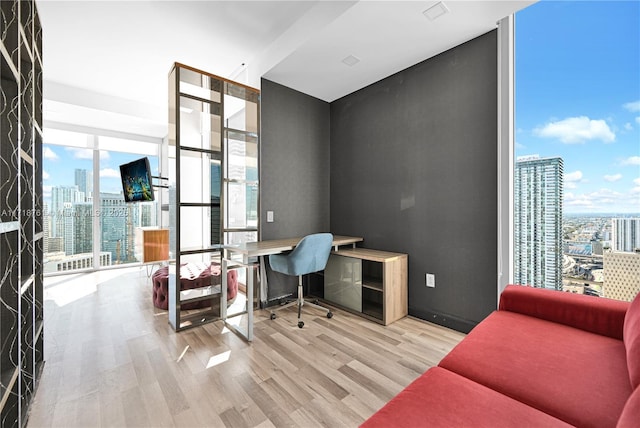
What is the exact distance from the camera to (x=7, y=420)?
3.84 ft

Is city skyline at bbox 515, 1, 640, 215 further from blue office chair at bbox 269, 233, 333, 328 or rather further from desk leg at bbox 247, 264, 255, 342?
desk leg at bbox 247, 264, 255, 342

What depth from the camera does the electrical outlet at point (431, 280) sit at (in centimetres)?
256

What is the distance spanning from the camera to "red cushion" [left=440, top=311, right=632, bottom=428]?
2.88 feet

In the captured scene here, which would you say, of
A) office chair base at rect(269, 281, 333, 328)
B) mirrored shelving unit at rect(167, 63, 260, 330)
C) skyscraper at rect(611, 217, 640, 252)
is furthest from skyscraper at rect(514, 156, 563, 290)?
mirrored shelving unit at rect(167, 63, 260, 330)

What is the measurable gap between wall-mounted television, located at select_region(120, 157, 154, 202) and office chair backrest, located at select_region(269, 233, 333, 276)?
255 centimetres

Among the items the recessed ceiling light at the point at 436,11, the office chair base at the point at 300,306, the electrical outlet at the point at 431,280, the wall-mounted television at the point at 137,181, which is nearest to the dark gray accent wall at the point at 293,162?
the office chair base at the point at 300,306

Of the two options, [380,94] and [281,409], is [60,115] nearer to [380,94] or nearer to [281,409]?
[380,94]

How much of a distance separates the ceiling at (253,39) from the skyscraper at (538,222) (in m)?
1.17

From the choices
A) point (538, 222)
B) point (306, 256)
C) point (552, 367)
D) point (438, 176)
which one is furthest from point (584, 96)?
point (306, 256)

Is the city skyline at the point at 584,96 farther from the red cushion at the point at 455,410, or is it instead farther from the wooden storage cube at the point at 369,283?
the red cushion at the point at 455,410

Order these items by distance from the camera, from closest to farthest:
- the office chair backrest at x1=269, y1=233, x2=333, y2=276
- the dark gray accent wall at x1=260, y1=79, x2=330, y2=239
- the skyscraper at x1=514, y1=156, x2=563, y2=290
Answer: the skyscraper at x1=514, y1=156, x2=563, y2=290
the office chair backrest at x1=269, y1=233, x2=333, y2=276
the dark gray accent wall at x1=260, y1=79, x2=330, y2=239

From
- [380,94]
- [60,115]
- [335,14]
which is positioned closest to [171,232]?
[335,14]

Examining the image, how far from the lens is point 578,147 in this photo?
6.30 ft

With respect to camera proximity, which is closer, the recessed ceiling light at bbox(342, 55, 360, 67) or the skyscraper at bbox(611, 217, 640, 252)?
the skyscraper at bbox(611, 217, 640, 252)
